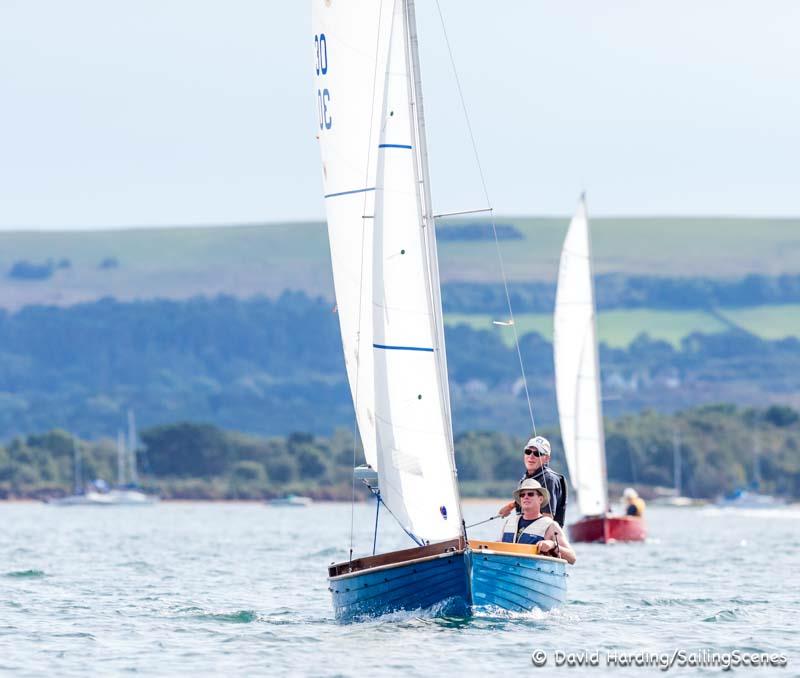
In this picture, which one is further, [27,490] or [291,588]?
[27,490]

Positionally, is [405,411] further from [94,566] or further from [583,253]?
[583,253]

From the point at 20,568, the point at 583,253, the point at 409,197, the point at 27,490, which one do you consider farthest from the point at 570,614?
the point at 27,490

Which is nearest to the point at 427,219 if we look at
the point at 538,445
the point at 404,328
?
the point at 404,328

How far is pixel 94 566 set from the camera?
163ft

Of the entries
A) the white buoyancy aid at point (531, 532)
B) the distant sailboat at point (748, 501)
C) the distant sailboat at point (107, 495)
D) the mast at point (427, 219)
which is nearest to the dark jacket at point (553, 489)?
the white buoyancy aid at point (531, 532)

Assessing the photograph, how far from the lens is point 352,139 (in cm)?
3253

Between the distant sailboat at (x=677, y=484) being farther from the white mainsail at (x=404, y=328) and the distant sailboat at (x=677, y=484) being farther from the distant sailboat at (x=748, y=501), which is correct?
the white mainsail at (x=404, y=328)

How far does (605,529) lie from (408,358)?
34.8 metres

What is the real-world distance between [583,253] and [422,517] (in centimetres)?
4048

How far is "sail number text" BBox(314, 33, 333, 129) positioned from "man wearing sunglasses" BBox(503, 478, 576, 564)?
23.4 ft

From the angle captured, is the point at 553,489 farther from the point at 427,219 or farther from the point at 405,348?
the point at 427,219

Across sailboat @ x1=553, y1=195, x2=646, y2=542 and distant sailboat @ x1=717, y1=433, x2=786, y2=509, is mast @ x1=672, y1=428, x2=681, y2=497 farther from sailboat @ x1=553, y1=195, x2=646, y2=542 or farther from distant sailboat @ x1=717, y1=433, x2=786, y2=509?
sailboat @ x1=553, y1=195, x2=646, y2=542

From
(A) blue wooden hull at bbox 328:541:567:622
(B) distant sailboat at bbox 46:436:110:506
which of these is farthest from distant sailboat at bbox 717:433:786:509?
(A) blue wooden hull at bbox 328:541:567:622

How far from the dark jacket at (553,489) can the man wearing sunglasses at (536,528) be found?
192 mm
